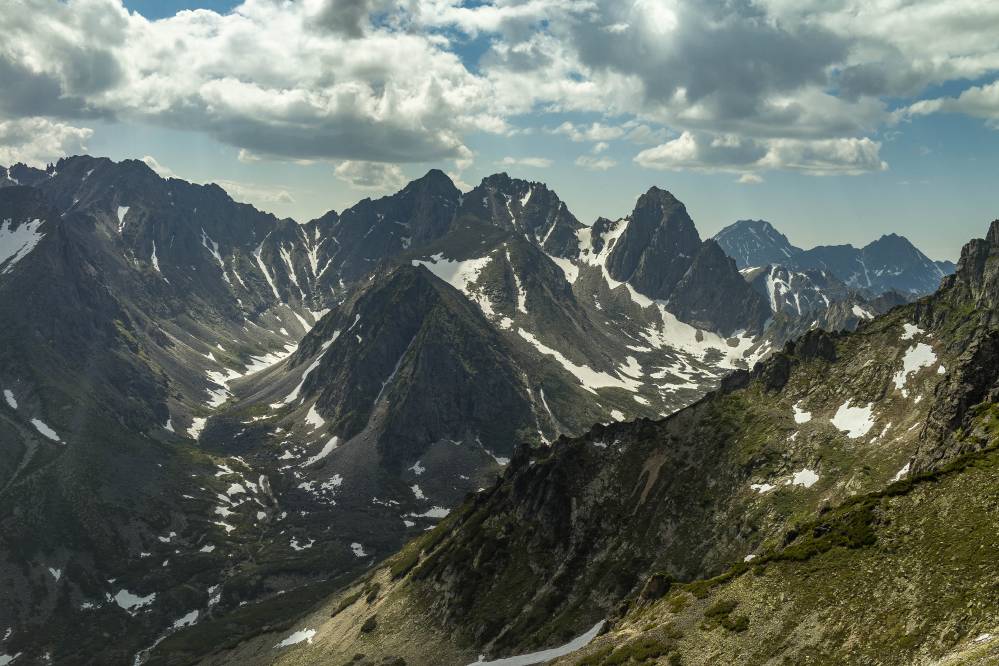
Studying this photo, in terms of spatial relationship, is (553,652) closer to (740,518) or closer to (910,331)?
(740,518)

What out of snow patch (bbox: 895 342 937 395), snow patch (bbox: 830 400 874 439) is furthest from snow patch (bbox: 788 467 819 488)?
snow patch (bbox: 895 342 937 395)

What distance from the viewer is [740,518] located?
5221 inches

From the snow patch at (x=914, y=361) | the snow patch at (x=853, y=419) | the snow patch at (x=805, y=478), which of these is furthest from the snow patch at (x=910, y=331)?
the snow patch at (x=805, y=478)

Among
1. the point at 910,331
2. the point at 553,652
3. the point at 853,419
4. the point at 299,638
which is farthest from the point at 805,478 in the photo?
the point at 299,638

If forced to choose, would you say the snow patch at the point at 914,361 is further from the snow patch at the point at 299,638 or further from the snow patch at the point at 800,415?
the snow patch at the point at 299,638

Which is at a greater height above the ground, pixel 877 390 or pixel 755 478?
pixel 877 390

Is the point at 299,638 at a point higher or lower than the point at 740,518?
lower

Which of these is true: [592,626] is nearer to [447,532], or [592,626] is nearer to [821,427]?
[821,427]

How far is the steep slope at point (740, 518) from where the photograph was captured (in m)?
72.8

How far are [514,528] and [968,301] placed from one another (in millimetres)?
135708

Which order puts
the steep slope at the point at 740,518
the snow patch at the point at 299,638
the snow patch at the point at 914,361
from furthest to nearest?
1. the snow patch at the point at 299,638
2. the snow patch at the point at 914,361
3. the steep slope at the point at 740,518

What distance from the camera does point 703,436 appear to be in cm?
16262

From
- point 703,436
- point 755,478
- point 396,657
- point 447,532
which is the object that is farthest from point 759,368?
point 396,657

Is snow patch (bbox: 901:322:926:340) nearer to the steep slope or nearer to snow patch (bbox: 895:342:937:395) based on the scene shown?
the steep slope
